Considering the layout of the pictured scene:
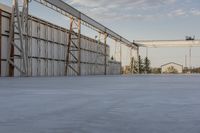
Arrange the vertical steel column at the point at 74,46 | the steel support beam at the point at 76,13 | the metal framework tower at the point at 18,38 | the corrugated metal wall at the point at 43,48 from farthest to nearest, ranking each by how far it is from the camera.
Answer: the vertical steel column at the point at 74,46
the steel support beam at the point at 76,13
the corrugated metal wall at the point at 43,48
the metal framework tower at the point at 18,38

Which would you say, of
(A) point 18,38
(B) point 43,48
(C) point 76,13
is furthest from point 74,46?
(A) point 18,38

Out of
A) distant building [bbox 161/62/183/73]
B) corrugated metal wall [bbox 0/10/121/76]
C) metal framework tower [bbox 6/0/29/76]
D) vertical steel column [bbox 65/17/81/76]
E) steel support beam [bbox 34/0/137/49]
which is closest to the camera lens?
metal framework tower [bbox 6/0/29/76]

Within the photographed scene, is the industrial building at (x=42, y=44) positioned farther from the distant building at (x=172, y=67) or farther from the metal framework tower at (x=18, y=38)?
the distant building at (x=172, y=67)

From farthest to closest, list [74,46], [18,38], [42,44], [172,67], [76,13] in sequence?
[172,67] < [74,46] < [76,13] < [42,44] < [18,38]

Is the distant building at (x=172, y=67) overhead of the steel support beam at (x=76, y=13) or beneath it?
beneath

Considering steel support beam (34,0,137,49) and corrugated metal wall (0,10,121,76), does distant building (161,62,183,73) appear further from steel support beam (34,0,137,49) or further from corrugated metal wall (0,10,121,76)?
corrugated metal wall (0,10,121,76)

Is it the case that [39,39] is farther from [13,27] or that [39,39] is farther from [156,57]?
[156,57]

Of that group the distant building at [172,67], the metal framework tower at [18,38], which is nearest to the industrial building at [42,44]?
the metal framework tower at [18,38]

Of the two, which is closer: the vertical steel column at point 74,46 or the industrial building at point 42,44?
the industrial building at point 42,44

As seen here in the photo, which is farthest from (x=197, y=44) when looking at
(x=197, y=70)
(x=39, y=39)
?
(x=39, y=39)

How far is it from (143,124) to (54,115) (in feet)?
4.46

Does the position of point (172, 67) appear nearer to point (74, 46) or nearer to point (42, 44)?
point (74, 46)

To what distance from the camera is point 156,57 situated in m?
76.2

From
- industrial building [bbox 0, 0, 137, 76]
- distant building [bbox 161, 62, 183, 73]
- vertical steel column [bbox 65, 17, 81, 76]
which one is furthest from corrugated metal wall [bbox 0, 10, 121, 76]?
distant building [bbox 161, 62, 183, 73]
